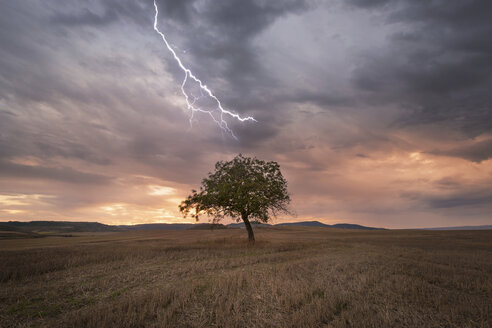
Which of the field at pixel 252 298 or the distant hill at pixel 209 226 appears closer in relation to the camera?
the field at pixel 252 298

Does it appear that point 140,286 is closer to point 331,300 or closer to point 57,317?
point 57,317

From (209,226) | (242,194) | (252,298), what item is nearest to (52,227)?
(209,226)

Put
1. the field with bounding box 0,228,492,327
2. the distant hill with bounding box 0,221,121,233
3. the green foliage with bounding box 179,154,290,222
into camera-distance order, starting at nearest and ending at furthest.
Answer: the field with bounding box 0,228,492,327 < the green foliage with bounding box 179,154,290,222 < the distant hill with bounding box 0,221,121,233

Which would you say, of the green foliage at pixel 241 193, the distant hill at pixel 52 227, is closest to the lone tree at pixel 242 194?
the green foliage at pixel 241 193

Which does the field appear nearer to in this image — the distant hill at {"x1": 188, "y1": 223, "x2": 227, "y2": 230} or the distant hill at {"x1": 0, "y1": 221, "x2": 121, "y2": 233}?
the distant hill at {"x1": 188, "y1": 223, "x2": 227, "y2": 230}

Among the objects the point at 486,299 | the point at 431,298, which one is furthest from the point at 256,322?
the point at 486,299

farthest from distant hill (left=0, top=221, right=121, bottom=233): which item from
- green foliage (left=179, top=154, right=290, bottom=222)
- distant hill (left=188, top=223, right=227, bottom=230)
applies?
green foliage (left=179, top=154, right=290, bottom=222)

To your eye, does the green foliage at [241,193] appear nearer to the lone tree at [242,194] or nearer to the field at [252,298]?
the lone tree at [242,194]

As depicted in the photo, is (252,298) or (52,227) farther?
(52,227)

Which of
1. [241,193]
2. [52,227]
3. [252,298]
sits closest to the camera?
[252,298]

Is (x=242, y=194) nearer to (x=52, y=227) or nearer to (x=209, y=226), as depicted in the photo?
(x=209, y=226)

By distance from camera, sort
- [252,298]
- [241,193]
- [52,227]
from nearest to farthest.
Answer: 1. [252,298]
2. [241,193]
3. [52,227]

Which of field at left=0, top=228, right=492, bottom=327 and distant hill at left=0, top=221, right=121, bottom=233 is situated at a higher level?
distant hill at left=0, top=221, right=121, bottom=233

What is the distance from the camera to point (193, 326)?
21.2 ft
